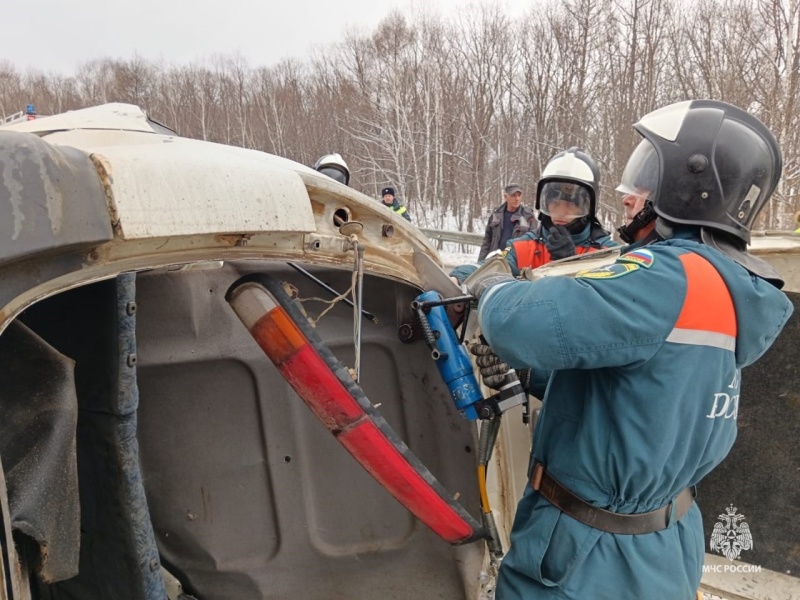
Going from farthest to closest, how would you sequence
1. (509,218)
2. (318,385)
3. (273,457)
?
A: 1. (509,218)
2. (273,457)
3. (318,385)

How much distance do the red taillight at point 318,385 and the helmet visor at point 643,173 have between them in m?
0.98

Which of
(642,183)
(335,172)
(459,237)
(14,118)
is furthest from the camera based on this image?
(459,237)

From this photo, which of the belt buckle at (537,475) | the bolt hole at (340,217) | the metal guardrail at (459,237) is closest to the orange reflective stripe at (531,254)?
the belt buckle at (537,475)

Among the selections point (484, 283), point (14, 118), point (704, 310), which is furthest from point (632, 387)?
point (14, 118)

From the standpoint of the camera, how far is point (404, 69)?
22.7m

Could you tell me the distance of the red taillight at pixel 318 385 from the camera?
1.41m

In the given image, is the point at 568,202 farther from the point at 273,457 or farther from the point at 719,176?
the point at 273,457

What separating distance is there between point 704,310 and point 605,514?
1.92ft

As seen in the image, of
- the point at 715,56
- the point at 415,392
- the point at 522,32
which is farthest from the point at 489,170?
the point at 415,392

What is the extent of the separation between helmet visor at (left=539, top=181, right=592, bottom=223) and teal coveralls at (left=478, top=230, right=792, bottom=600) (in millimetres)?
2163

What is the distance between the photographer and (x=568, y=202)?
3.63m

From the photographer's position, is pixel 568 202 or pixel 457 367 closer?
pixel 457 367

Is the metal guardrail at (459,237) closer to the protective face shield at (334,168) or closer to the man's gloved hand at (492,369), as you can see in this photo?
the protective face shield at (334,168)

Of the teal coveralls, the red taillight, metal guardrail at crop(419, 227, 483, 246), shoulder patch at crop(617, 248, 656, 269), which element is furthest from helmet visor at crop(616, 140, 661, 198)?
metal guardrail at crop(419, 227, 483, 246)
